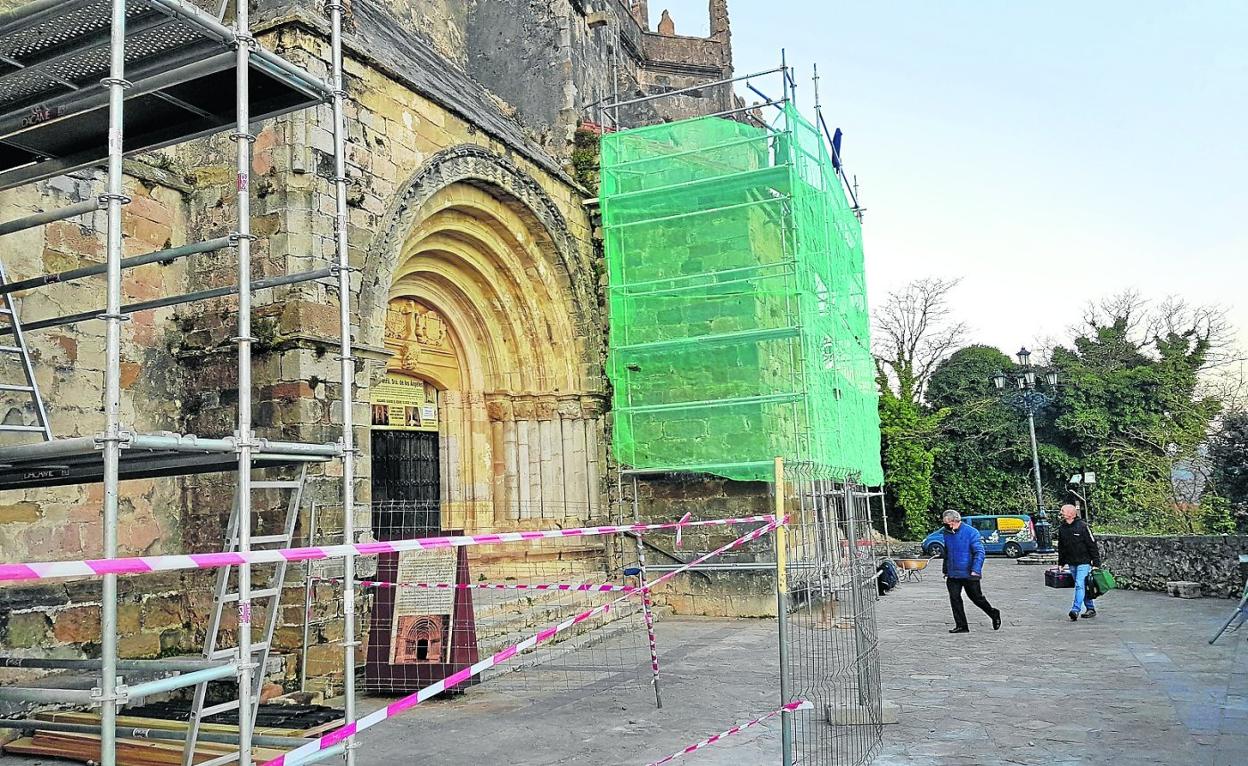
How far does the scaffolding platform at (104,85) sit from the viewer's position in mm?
3445

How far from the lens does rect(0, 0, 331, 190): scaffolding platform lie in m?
3.45

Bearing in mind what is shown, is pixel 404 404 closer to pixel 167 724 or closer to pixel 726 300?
pixel 726 300

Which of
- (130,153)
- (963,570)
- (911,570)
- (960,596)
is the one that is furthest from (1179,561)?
(130,153)

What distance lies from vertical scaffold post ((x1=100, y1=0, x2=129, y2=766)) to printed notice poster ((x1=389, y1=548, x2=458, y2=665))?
3863 millimetres

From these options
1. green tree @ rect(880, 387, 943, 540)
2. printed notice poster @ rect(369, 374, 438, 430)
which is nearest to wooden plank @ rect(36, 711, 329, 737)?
printed notice poster @ rect(369, 374, 438, 430)

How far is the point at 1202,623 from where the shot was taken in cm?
939

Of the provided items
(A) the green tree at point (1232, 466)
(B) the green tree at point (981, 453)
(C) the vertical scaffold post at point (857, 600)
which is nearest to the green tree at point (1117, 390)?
(B) the green tree at point (981, 453)

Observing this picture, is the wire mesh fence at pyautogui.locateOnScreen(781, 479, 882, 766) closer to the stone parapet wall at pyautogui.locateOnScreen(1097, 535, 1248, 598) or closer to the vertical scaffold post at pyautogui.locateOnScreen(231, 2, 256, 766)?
the vertical scaffold post at pyautogui.locateOnScreen(231, 2, 256, 766)

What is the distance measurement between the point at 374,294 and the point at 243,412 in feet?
14.5

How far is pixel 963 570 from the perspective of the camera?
952 centimetres

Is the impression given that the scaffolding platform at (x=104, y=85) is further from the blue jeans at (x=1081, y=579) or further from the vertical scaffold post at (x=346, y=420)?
the blue jeans at (x=1081, y=579)

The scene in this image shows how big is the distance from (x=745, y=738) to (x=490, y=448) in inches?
255

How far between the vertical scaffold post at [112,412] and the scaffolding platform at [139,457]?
10 centimetres

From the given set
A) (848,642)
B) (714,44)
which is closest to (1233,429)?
(848,642)
